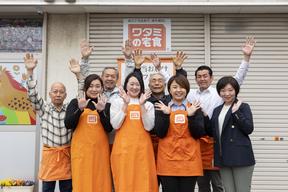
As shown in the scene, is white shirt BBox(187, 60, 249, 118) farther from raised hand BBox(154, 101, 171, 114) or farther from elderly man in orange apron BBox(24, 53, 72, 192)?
elderly man in orange apron BBox(24, 53, 72, 192)

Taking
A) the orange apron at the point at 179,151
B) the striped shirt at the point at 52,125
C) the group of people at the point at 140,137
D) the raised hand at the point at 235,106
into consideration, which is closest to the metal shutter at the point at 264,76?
A: the group of people at the point at 140,137

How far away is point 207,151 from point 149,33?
9.03 feet

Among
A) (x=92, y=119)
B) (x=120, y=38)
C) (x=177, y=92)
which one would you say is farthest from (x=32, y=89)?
(x=120, y=38)

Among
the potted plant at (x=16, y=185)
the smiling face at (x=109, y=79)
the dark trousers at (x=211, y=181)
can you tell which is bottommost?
the potted plant at (x=16, y=185)

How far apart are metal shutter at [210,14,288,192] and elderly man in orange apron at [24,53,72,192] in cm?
308

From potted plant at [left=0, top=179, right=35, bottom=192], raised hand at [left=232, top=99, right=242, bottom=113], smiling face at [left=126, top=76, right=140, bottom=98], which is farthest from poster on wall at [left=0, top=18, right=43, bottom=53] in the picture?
raised hand at [left=232, top=99, right=242, bottom=113]

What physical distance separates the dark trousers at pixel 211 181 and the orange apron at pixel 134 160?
0.85m

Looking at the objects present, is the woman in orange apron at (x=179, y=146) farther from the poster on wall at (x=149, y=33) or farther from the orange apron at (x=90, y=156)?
the poster on wall at (x=149, y=33)

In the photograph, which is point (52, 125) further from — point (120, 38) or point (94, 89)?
point (120, 38)

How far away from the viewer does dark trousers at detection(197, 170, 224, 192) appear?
456 cm

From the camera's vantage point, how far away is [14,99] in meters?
6.42

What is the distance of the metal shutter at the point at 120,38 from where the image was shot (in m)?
6.56

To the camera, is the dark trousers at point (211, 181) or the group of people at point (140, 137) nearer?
the group of people at point (140, 137)

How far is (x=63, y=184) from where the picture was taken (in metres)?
4.38
